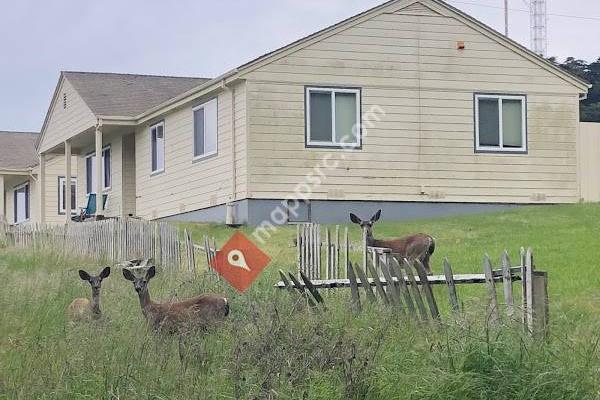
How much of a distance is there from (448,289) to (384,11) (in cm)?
1582

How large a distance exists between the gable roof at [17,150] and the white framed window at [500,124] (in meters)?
24.3

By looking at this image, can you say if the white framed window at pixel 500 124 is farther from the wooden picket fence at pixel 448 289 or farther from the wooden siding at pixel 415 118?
the wooden picket fence at pixel 448 289

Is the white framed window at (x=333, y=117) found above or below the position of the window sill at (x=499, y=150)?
above

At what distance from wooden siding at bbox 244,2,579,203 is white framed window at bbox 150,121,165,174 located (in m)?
5.68

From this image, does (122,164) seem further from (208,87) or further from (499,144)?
(499,144)

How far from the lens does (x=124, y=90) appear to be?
112 feet

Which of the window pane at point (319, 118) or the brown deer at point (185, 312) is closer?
the brown deer at point (185, 312)

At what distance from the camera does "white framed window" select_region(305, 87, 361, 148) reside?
83.0 ft

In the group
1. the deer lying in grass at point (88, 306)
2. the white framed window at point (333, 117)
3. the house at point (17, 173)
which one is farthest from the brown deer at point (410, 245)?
the house at point (17, 173)

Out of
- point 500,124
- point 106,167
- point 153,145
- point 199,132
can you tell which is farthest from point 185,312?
point 106,167

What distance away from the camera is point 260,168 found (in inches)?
980

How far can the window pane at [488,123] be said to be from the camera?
2634 cm

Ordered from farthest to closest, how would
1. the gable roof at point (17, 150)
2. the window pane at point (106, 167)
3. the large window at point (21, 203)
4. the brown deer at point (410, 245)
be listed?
the large window at point (21, 203)
the gable roof at point (17, 150)
the window pane at point (106, 167)
the brown deer at point (410, 245)

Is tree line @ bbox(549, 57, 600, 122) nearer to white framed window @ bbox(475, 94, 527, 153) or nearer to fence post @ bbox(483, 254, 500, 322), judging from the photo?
white framed window @ bbox(475, 94, 527, 153)
